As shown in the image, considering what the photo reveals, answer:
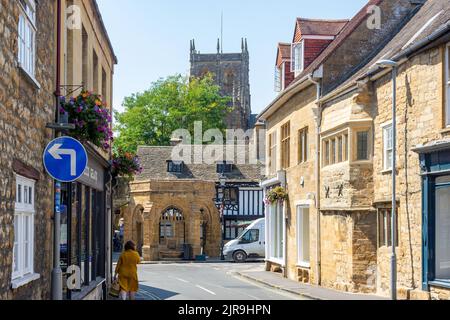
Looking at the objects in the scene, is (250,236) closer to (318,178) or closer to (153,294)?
(318,178)

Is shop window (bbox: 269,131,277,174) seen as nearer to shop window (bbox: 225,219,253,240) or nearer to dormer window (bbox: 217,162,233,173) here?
shop window (bbox: 225,219,253,240)

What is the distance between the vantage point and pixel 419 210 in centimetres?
1816

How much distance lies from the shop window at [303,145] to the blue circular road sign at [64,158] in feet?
62.2

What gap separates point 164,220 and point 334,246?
28.4 metres

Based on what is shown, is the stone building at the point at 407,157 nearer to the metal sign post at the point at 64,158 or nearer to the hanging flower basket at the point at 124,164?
the hanging flower basket at the point at 124,164

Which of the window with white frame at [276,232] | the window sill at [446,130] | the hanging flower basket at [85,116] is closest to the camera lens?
the hanging flower basket at [85,116]

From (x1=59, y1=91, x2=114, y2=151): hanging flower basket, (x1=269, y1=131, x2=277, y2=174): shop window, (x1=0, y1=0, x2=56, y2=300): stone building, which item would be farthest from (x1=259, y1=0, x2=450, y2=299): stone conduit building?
(x1=0, y1=0, x2=56, y2=300): stone building

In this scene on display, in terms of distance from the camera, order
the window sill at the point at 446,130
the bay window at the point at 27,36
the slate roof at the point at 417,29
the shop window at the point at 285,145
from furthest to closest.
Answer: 1. the shop window at the point at 285,145
2. the slate roof at the point at 417,29
3. the window sill at the point at 446,130
4. the bay window at the point at 27,36

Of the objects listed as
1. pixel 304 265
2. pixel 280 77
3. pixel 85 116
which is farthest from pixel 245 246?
pixel 85 116

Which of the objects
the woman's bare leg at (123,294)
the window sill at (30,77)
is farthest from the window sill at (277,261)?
the window sill at (30,77)

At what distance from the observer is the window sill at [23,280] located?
346 inches

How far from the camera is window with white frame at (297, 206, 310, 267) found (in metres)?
28.1

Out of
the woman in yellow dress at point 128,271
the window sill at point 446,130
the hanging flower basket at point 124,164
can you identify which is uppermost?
the window sill at point 446,130

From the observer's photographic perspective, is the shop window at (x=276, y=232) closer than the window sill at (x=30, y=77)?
No
